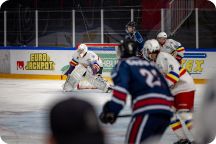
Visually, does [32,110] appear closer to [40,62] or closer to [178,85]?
[178,85]

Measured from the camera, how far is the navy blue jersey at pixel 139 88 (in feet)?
7.77

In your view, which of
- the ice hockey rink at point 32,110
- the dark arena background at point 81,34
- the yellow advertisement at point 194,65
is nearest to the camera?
the ice hockey rink at point 32,110

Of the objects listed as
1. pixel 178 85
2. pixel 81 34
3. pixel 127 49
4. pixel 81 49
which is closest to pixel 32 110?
pixel 81 49

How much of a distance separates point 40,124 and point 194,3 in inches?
277

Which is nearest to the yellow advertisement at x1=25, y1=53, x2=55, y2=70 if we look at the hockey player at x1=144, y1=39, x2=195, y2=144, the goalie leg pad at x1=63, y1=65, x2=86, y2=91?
the goalie leg pad at x1=63, y1=65, x2=86, y2=91

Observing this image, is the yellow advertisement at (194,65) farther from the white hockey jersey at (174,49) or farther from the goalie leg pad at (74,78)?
the white hockey jersey at (174,49)

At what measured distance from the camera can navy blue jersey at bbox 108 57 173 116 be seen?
93.2 inches

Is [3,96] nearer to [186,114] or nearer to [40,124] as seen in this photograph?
[40,124]

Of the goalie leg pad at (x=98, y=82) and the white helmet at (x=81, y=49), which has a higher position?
the white helmet at (x=81, y=49)

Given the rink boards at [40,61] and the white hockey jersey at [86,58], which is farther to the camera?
the rink boards at [40,61]

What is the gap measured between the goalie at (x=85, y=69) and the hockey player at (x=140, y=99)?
591 centimetres

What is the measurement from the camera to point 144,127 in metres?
2.35

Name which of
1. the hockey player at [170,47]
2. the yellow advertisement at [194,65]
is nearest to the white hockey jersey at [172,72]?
the hockey player at [170,47]

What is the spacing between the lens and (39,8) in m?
13.0
